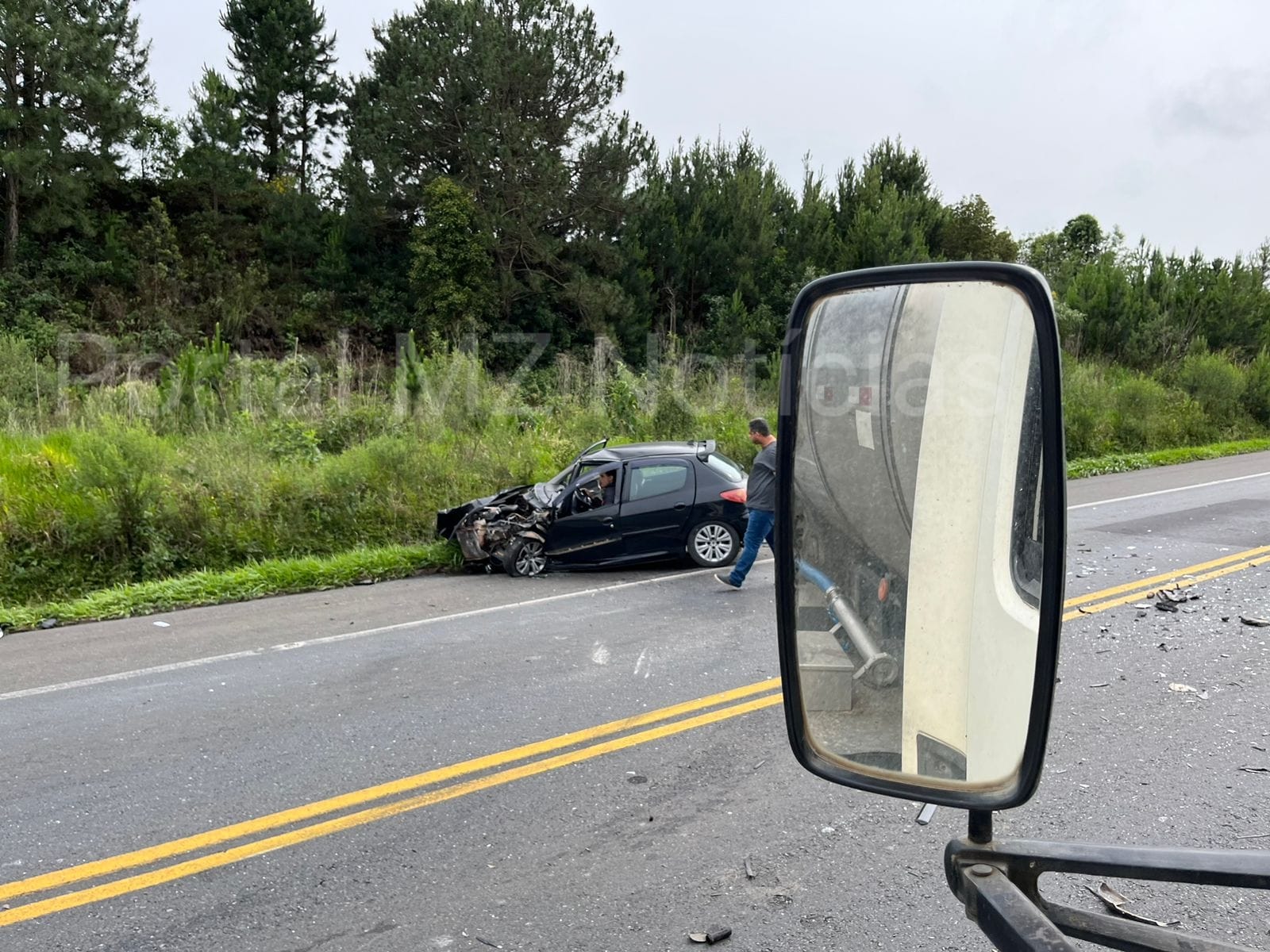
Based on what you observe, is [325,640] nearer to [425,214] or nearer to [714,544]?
[714,544]

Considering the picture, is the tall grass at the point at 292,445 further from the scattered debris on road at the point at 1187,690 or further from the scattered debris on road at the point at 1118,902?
the scattered debris on road at the point at 1118,902

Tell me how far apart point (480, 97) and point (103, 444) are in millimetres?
27668

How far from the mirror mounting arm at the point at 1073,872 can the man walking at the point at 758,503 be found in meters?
7.34

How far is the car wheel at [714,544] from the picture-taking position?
36.9ft

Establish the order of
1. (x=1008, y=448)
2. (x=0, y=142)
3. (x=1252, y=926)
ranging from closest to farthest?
1. (x=1008, y=448)
2. (x=1252, y=926)
3. (x=0, y=142)

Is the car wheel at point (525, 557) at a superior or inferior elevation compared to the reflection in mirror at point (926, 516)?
inferior

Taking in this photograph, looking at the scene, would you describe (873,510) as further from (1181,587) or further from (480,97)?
(480,97)

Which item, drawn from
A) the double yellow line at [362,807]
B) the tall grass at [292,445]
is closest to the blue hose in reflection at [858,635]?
the double yellow line at [362,807]

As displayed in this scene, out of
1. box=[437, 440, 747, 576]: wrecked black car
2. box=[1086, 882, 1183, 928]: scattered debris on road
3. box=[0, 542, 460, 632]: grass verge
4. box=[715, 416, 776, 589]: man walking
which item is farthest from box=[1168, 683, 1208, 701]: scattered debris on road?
box=[0, 542, 460, 632]: grass verge

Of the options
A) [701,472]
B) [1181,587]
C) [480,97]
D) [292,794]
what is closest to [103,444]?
[701,472]

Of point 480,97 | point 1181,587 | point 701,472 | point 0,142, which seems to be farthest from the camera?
point 480,97

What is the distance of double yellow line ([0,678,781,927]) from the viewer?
4027 mm

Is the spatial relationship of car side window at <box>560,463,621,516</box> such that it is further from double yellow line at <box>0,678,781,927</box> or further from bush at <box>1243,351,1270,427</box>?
bush at <box>1243,351,1270,427</box>

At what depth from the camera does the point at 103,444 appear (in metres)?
11.7
